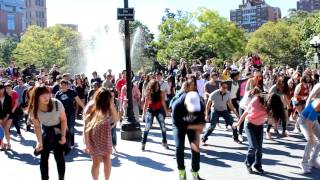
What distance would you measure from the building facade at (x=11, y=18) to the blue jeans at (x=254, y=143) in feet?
453

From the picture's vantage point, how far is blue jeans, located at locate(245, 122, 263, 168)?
8125mm

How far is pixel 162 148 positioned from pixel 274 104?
2801 millimetres

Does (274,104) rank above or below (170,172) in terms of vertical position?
above

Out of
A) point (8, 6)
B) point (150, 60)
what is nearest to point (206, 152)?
point (150, 60)

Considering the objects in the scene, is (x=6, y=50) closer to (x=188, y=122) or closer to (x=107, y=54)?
(x=107, y=54)

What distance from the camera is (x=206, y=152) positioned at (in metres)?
10.3

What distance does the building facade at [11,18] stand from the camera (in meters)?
140

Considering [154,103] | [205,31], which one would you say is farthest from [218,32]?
[154,103]

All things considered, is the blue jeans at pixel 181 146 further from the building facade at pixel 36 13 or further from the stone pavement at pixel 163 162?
the building facade at pixel 36 13

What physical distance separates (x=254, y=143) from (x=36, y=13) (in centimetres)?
15638

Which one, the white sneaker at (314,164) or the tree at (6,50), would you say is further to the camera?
the tree at (6,50)

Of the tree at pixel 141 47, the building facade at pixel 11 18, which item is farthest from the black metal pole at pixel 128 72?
the building facade at pixel 11 18

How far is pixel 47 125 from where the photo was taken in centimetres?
698

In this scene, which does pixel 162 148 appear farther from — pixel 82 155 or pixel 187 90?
pixel 187 90
